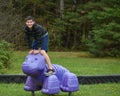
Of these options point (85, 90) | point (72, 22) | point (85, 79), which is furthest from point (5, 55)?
point (72, 22)

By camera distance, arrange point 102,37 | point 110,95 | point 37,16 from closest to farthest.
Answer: point 110,95 < point 102,37 < point 37,16

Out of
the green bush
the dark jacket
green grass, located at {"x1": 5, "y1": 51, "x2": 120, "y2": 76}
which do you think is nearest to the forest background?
green grass, located at {"x1": 5, "y1": 51, "x2": 120, "y2": 76}

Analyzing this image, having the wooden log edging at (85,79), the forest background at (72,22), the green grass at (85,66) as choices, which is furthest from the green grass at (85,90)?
the forest background at (72,22)

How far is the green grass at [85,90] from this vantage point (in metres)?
9.18

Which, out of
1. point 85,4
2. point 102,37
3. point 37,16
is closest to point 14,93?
point 102,37

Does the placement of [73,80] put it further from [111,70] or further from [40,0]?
[40,0]

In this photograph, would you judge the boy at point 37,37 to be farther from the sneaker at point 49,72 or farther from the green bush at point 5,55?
the green bush at point 5,55

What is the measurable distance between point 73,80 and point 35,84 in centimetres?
80

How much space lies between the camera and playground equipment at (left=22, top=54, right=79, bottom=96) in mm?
7844

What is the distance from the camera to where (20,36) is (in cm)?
2425

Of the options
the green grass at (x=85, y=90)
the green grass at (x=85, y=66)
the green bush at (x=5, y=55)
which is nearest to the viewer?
the green grass at (x=85, y=90)

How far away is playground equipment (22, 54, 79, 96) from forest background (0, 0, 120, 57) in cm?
1072

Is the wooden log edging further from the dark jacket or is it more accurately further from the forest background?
the forest background

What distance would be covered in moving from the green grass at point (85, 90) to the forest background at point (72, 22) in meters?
9.28
